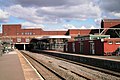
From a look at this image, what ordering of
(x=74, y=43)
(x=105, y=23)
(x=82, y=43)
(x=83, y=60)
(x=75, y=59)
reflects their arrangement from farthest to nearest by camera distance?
(x=105, y=23) < (x=74, y=43) < (x=82, y=43) < (x=75, y=59) < (x=83, y=60)

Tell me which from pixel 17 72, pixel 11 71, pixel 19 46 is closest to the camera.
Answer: pixel 17 72

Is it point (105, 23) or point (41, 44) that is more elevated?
point (105, 23)

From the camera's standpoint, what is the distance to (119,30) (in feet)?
352

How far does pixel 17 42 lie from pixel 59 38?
52.7 metres

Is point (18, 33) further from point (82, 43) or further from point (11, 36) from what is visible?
point (82, 43)

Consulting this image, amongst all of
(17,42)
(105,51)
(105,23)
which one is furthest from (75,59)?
(17,42)

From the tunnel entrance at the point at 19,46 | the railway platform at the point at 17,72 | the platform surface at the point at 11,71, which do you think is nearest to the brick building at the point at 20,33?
the tunnel entrance at the point at 19,46

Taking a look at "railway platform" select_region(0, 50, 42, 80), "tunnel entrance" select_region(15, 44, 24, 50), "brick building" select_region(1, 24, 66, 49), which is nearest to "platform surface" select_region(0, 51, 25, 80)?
"railway platform" select_region(0, 50, 42, 80)

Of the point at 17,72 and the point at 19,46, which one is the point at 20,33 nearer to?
the point at 19,46

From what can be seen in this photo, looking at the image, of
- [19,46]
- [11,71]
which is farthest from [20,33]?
[11,71]

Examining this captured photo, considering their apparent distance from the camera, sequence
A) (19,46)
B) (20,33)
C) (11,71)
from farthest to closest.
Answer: (19,46) < (20,33) < (11,71)

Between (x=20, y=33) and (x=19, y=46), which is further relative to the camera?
(x=19, y=46)

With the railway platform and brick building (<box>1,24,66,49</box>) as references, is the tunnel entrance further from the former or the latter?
the railway platform

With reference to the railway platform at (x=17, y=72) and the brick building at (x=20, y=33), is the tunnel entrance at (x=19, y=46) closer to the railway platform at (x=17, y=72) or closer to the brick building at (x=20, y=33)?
the brick building at (x=20, y=33)
